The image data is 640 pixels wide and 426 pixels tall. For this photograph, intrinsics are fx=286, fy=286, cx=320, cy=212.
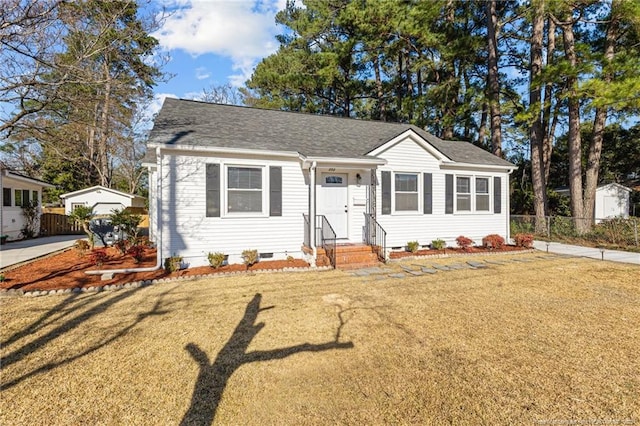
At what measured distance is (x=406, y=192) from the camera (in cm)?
974

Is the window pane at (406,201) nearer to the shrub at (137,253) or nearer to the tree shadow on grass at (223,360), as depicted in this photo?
the tree shadow on grass at (223,360)

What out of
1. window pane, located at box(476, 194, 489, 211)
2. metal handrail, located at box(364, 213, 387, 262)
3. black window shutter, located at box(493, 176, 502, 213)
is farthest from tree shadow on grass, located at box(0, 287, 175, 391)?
black window shutter, located at box(493, 176, 502, 213)

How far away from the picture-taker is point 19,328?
4109 millimetres

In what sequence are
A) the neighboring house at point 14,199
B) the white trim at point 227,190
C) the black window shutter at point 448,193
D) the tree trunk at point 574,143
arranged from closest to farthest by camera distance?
the white trim at point 227,190, the black window shutter at point 448,193, the neighboring house at point 14,199, the tree trunk at point 574,143

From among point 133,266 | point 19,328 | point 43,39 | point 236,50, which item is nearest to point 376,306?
point 19,328

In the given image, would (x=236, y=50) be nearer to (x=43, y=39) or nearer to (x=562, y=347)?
(x=43, y=39)

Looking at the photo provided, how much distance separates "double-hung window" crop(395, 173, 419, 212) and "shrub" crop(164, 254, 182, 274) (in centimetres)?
676

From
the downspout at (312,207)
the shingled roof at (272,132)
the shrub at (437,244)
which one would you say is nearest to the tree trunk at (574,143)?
the shingled roof at (272,132)

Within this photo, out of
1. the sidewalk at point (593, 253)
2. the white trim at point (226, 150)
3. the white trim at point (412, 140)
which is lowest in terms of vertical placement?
the sidewalk at point (593, 253)

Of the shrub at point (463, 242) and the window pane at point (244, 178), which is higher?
the window pane at point (244, 178)

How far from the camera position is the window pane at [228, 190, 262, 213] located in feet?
25.5

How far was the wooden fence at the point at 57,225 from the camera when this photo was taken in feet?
50.9

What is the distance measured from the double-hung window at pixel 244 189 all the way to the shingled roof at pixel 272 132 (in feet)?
2.22

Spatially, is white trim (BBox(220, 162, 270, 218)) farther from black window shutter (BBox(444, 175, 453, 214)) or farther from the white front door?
black window shutter (BBox(444, 175, 453, 214))
